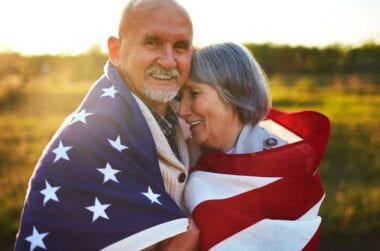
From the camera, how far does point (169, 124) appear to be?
3158 millimetres

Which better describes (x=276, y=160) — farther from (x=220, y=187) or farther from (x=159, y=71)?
(x=159, y=71)

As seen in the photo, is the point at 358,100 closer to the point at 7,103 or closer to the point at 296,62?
the point at 7,103

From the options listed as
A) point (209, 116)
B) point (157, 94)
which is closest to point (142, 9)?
point (157, 94)

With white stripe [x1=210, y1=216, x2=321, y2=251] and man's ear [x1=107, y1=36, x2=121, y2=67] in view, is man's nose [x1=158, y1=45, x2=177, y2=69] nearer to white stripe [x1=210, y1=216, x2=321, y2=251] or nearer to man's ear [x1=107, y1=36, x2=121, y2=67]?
man's ear [x1=107, y1=36, x2=121, y2=67]

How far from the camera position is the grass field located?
5348 mm

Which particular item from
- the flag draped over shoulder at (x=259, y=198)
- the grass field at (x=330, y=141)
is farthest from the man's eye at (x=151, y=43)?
the grass field at (x=330, y=141)

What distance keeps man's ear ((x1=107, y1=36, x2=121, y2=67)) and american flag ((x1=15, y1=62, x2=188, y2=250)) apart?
340 millimetres

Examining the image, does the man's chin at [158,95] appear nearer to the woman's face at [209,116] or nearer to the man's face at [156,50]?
the man's face at [156,50]

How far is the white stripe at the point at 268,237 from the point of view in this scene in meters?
2.91

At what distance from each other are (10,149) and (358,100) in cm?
704

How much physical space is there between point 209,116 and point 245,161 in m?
0.32

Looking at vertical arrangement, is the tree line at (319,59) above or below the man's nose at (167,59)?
→ below

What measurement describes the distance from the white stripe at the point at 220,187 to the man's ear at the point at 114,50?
68 cm

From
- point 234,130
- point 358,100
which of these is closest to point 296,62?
point 358,100
